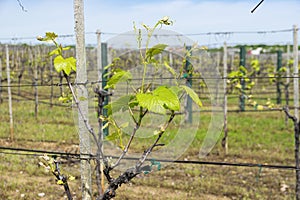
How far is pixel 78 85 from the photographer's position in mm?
2180

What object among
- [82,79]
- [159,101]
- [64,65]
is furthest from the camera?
[82,79]

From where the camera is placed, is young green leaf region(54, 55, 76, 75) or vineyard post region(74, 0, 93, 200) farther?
vineyard post region(74, 0, 93, 200)

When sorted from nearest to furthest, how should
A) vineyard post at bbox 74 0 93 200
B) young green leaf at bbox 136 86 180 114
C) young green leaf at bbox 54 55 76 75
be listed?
young green leaf at bbox 136 86 180 114 < young green leaf at bbox 54 55 76 75 < vineyard post at bbox 74 0 93 200

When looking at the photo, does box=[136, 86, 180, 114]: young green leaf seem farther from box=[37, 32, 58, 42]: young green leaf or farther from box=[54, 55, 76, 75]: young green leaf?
box=[37, 32, 58, 42]: young green leaf

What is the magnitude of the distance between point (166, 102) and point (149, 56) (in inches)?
9.8

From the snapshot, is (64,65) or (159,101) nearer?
(159,101)

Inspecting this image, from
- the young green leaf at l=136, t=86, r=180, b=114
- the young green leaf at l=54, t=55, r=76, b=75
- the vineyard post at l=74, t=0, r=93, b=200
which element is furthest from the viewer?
the vineyard post at l=74, t=0, r=93, b=200

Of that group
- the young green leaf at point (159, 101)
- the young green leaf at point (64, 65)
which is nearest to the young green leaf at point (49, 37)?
the young green leaf at point (64, 65)

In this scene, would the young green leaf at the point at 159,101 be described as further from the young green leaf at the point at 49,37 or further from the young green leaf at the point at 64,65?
the young green leaf at the point at 49,37

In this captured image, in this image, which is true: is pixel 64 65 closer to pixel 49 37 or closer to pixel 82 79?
pixel 49 37

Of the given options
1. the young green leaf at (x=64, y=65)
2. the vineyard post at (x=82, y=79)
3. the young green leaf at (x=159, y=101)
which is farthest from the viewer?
the vineyard post at (x=82, y=79)

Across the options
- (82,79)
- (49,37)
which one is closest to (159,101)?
(49,37)

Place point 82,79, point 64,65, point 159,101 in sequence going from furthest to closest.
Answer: point 82,79 < point 64,65 < point 159,101

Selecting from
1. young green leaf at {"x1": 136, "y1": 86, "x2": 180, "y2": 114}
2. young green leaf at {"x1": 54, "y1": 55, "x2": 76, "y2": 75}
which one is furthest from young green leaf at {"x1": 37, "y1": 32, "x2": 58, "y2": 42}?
young green leaf at {"x1": 136, "y1": 86, "x2": 180, "y2": 114}
